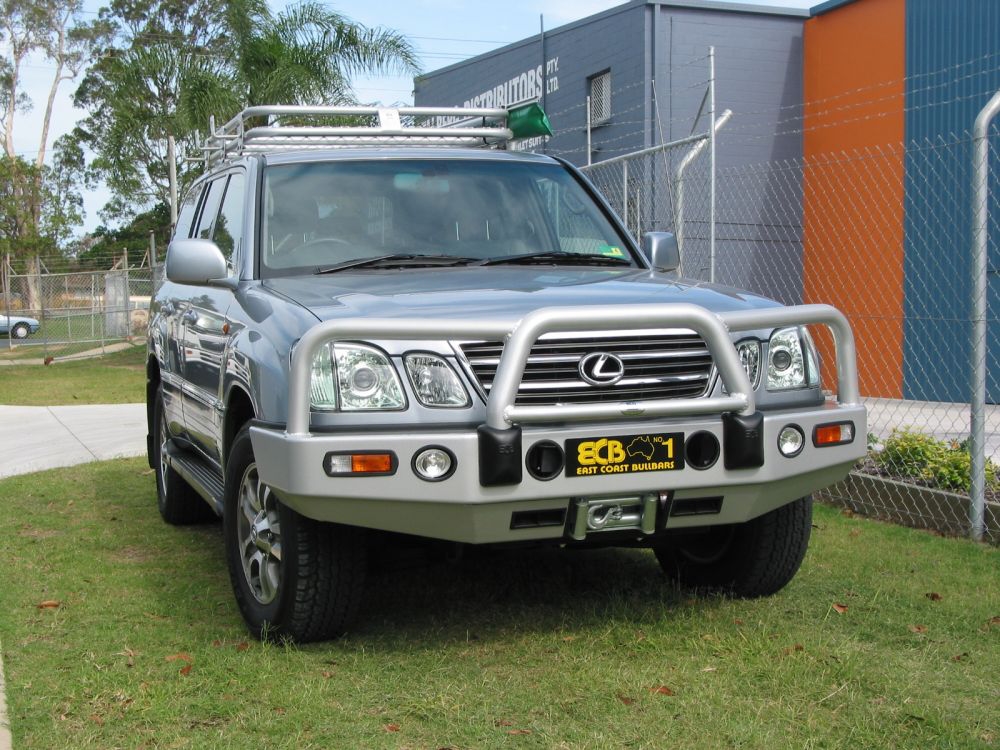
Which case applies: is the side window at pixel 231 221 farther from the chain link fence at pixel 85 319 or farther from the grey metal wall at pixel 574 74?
the chain link fence at pixel 85 319

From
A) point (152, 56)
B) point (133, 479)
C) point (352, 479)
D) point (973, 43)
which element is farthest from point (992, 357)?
point (152, 56)

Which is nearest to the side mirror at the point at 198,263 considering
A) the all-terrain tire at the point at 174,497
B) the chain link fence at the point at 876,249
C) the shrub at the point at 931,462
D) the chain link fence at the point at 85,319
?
the all-terrain tire at the point at 174,497

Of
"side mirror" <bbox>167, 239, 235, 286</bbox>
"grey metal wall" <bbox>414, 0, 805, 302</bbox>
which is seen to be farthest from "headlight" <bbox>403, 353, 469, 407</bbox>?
"grey metal wall" <bbox>414, 0, 805, 302</bbox>

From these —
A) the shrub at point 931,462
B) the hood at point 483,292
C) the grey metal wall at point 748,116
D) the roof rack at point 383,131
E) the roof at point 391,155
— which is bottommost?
the shrub at point 931,462

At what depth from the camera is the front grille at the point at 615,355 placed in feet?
13.1

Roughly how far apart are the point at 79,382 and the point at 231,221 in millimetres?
13498

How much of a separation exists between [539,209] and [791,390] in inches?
69.2

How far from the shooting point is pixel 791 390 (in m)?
4.42

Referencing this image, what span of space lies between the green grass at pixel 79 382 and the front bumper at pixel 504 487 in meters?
11.4

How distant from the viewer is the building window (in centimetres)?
1939

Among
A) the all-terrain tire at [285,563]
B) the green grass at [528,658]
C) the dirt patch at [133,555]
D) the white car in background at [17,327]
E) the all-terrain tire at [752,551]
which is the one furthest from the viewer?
the white car in background at [17,327]

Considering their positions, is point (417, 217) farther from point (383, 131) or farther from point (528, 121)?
point (528, 121)

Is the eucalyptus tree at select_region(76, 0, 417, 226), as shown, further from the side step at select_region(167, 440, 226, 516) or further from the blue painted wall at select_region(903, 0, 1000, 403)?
the side step at select_region(167, 440, 226, 516)

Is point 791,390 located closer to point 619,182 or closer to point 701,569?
point 701,569
